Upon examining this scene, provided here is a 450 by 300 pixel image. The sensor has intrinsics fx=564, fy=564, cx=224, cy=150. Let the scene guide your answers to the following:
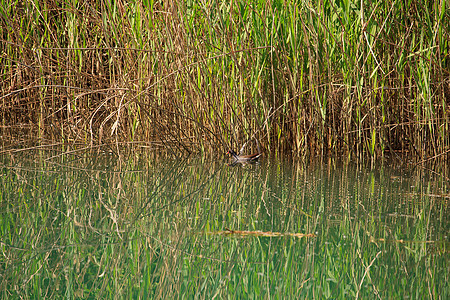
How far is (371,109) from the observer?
8.97 ft

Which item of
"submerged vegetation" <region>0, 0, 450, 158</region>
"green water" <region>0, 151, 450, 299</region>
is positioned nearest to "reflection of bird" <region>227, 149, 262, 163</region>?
"submerged vegetation" <region>0, 0, 450, 158</region>

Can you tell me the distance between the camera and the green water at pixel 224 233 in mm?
1153

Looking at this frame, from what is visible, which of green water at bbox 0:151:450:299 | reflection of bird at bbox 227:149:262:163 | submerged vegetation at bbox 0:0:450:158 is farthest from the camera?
reflection of bird at bbox 227:149:262:163

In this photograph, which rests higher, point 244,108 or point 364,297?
point 244,108

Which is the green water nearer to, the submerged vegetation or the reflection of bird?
the reflection of bird

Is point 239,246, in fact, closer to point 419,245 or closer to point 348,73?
point 419,245

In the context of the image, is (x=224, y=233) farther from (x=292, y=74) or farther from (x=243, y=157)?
(x=292, y=74)

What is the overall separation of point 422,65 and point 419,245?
1408 mm

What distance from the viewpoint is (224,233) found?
1513 millimetres

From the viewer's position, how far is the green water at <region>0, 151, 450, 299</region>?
3.78 feet

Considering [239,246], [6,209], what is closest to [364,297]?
[239,246]

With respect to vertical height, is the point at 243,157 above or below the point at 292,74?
below

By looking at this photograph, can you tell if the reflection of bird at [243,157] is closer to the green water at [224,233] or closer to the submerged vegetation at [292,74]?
the submerged vegetation at [292,74]

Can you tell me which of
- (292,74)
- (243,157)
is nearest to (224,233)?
(243,157)
